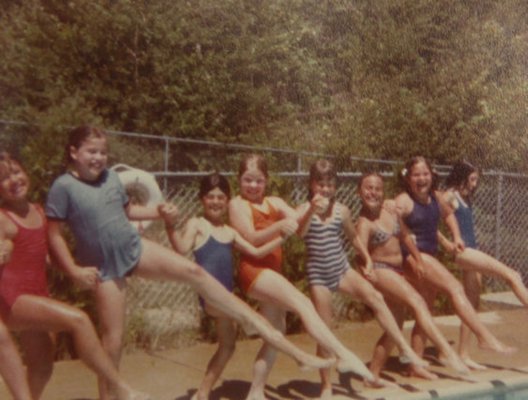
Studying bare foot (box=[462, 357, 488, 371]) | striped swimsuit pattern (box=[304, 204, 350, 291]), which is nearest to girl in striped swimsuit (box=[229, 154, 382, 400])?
striped swimsuit pattern (box=[304, 204, 350, 291])

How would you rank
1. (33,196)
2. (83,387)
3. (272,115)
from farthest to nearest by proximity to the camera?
(272,115)
(33,196)
(83,387)

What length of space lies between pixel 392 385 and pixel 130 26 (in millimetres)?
8360

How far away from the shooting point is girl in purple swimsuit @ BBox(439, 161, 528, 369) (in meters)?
6.16

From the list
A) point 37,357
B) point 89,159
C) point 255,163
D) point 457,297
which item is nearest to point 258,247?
point 255,163

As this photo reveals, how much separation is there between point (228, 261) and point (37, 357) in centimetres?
115

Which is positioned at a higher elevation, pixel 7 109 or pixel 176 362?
pixel 7 109

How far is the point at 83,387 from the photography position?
558 centimetres

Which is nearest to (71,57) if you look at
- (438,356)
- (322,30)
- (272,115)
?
(272,115)

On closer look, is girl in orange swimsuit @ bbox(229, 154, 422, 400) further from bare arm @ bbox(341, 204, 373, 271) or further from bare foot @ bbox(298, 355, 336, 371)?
bare arm @ bbox(341, 204, 373, 271)

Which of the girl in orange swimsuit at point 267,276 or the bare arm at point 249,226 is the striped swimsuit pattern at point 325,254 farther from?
the bare arm at point 249,226

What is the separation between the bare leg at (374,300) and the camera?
17.1 feet

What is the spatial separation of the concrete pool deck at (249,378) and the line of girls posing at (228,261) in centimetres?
18

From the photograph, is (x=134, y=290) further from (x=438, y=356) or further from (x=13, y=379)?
(x=13, y=379)

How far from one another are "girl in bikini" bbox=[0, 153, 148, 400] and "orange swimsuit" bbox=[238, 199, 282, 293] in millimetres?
990
